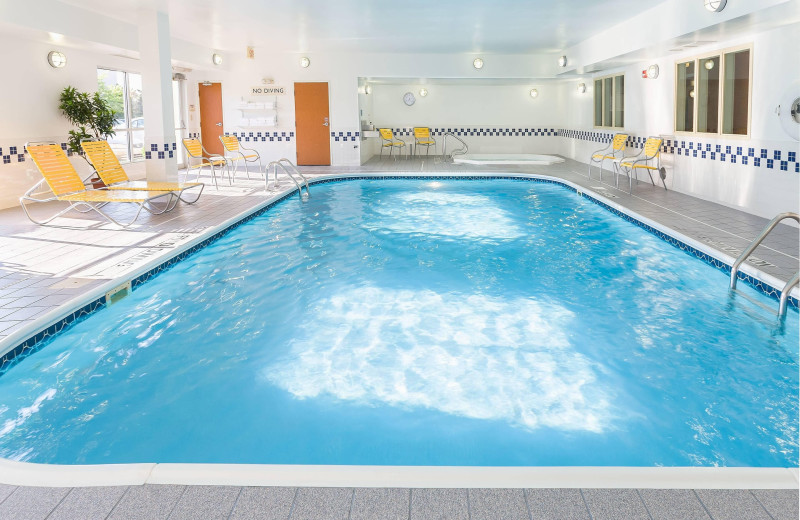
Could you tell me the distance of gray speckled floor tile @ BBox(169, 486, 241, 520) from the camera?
171cm

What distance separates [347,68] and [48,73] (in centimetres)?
581

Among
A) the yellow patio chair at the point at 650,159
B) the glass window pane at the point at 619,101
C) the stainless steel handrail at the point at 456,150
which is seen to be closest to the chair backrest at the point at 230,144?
the stainless steel handrail at the point at 456,150

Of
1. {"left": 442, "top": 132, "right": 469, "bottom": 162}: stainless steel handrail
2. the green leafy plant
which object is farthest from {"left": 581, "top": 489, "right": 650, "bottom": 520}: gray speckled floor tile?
{"left": 442, "top": 132, "right": 469, "bottom": 162}: stainless steel handrail

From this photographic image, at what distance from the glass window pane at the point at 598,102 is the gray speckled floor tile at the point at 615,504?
A: 36.7 feet

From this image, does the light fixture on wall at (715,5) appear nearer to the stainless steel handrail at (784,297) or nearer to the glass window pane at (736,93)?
the glass window pane at (736,93)

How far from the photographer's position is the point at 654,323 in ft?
13.2

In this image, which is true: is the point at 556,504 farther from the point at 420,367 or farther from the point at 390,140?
the point at 390,140

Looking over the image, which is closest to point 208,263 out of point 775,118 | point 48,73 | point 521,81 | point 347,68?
point 48,73

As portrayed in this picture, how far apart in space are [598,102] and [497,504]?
455 inches

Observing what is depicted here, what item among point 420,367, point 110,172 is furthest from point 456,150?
point 420,367

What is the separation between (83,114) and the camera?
8.27 metres

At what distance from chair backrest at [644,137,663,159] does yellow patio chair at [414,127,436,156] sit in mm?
6487

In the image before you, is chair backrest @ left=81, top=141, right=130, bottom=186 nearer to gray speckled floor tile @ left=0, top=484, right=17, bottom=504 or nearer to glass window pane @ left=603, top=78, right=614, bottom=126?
Result: gray speckled floor tile @ left=0, top=484, right=17, bottom=504

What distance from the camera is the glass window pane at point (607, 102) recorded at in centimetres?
1144
